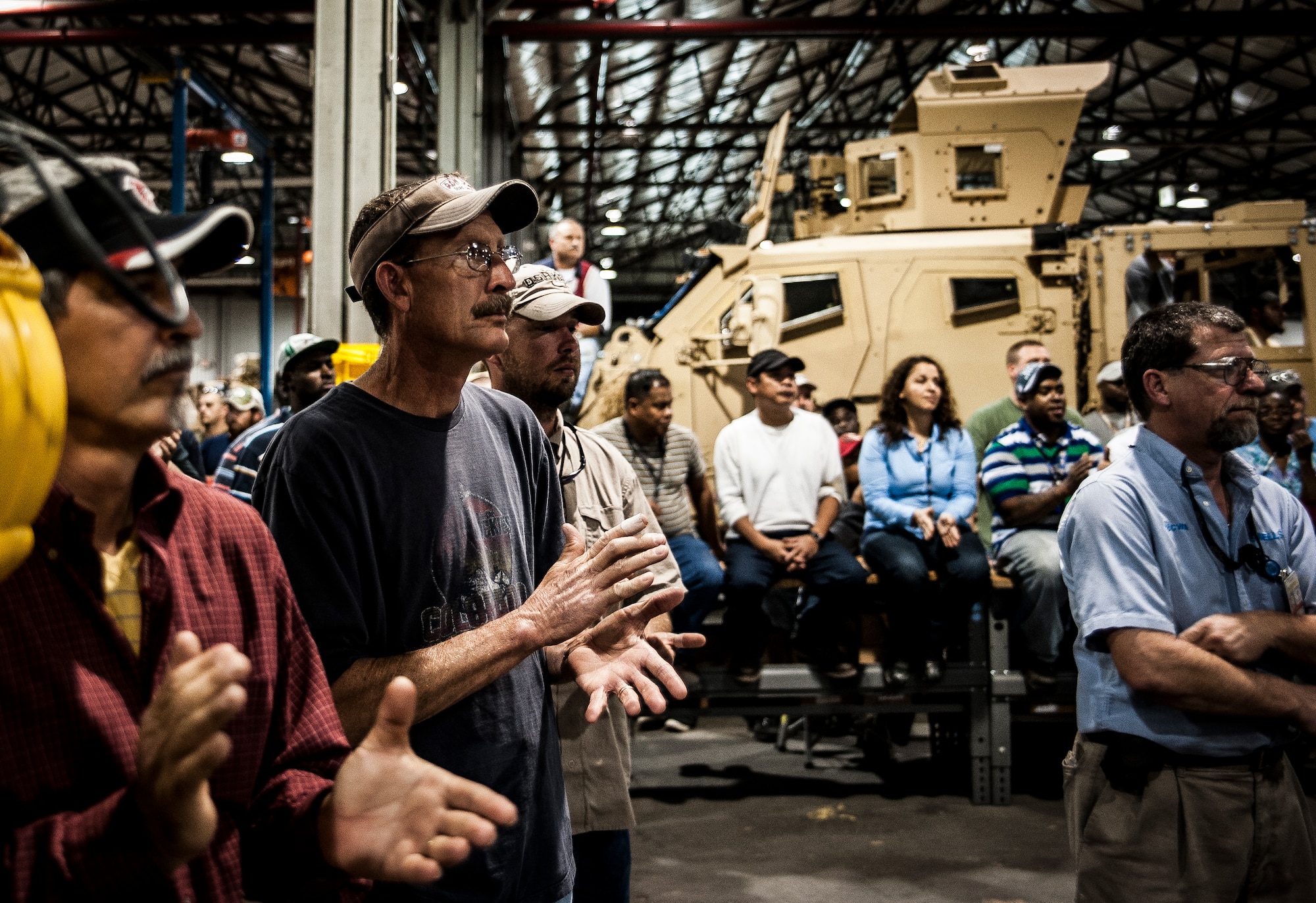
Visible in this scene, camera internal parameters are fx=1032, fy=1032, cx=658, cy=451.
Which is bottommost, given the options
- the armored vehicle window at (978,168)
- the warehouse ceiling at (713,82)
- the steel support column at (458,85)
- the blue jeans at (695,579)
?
the blue jeans at (695,579)

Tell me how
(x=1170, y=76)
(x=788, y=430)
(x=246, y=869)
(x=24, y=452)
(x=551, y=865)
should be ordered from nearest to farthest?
(x=24, y=452), (x=246, y=869), (x=551, y=865), (x=788, y=430), (x=1170, y=76)

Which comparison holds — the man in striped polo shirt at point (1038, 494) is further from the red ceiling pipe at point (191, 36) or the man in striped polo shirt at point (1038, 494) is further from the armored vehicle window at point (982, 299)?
the red ceiling pipe at point (191, 36)

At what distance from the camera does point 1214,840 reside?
269cm

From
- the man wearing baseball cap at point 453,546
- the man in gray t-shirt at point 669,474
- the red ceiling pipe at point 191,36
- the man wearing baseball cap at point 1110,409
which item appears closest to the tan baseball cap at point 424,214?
the man wearing baseball cap at point 453,546

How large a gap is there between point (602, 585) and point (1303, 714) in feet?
6.52

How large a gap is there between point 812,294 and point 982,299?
142cm

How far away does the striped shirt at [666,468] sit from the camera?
232 inches

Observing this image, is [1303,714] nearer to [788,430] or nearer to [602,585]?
[602,585]

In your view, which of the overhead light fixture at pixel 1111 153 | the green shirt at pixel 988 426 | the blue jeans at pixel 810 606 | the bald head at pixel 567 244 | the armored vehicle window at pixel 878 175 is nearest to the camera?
the blue jeans at pixel 810 606

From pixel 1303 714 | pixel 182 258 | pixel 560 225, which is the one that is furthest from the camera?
pixel 560 225

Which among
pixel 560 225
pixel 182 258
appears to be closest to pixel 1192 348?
pixel 182 258

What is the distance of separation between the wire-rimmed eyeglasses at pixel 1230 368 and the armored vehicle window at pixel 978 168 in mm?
7177

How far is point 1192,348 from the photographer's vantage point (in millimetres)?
2914

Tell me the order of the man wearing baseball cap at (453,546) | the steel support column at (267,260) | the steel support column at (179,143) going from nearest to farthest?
the man wearing baseball cap at (453,546)
the steel support column at (179,143)
the steel support column at (267,260)
